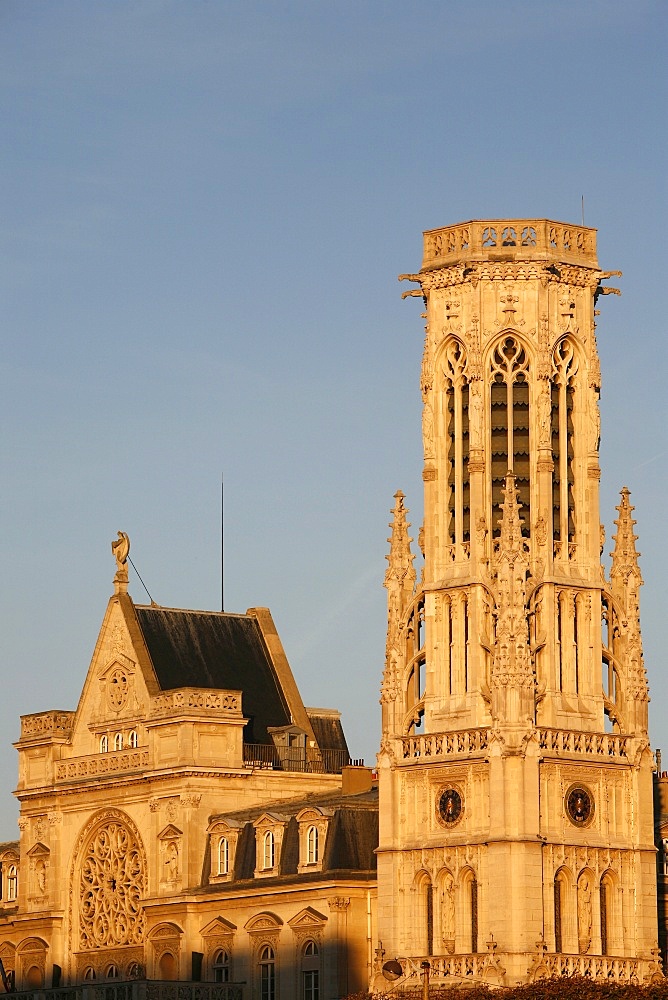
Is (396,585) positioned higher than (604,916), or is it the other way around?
(396,585)

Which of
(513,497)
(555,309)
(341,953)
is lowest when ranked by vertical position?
(341,953)

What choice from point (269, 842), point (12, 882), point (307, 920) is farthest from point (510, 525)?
point (12, 882)

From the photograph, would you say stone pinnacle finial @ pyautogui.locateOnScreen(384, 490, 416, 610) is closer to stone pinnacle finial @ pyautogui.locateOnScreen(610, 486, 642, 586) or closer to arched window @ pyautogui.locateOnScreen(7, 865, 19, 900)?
stone pinnacle finial @ pyautogui.locateOnScreen(610, 486, 642, 586)

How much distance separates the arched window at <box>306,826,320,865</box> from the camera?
117 m

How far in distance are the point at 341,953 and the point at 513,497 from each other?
59.3 feet

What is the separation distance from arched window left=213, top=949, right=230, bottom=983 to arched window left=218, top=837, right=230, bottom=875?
3.36 meters

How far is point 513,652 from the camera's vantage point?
110 m

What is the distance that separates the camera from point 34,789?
132m

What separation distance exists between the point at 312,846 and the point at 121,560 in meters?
19.6

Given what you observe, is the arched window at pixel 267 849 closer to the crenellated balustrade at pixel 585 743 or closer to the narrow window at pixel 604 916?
the crenellated balustrade at pixel 585 743

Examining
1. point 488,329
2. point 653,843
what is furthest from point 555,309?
point 653,843

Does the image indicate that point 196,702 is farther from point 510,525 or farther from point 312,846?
point 510,525

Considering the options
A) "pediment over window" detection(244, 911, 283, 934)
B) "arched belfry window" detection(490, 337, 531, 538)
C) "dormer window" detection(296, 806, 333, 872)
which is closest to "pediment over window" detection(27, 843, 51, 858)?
"pediment over window" detection(244, 911, 283, 934)

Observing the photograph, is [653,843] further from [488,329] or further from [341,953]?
[488,329]
